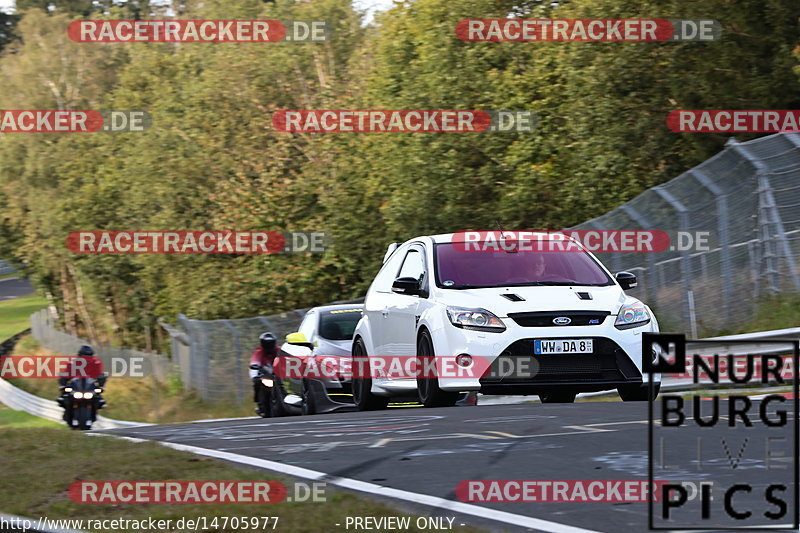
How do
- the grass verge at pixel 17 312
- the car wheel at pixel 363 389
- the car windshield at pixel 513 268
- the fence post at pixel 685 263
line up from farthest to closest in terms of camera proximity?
the grass verge at pixel 17 312
the fence post at pixel 685 263
the car wheel at pixel 363 389
the car windshield at pixel 513 268

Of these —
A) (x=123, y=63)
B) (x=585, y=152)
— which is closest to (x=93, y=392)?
(x=585, y=152)

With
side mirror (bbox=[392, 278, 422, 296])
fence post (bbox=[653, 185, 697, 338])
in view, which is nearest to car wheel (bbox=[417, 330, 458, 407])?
side mirror (bbox=[392, 278, 422, 296])

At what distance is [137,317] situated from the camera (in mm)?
65250

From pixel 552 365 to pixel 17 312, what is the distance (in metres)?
93.8

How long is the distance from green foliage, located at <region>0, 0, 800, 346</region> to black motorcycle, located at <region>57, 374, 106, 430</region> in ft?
38.4

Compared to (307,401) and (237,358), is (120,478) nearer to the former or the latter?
(307,401)

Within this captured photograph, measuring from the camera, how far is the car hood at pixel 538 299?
1259 centimetres

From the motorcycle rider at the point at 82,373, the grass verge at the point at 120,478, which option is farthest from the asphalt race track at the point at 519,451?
the motorcycle rider at the point at 82,373

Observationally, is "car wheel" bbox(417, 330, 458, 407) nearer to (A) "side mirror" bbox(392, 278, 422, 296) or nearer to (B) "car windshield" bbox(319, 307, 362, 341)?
(A) "side mirror" bbox(392, 278, 422, 296)

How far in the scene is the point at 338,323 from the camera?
1895 cm

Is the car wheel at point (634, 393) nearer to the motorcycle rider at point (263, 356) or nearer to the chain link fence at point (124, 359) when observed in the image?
the motorcycle rider at point (263, 356)

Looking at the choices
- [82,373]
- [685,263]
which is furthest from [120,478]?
[82,373]

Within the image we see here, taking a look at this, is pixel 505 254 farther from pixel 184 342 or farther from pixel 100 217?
pixel 100 217

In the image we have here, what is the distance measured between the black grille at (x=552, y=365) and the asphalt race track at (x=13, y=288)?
10031 cm
